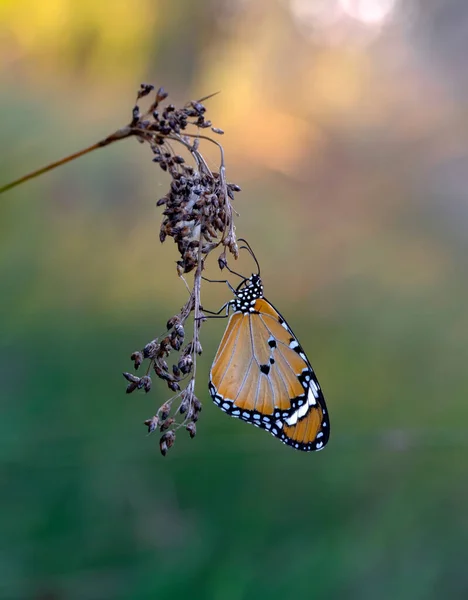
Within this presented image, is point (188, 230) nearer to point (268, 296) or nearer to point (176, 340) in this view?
point (176, 340)

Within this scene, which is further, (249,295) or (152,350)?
(249,295)

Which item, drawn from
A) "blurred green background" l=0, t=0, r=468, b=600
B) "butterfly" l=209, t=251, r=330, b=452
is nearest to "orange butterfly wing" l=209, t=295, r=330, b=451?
"butterfly" l=209, t=251, r=330, b=452

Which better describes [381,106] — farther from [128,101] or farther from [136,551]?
[136,551]

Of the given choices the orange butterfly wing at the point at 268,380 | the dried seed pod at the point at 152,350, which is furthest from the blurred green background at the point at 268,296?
the dried seed pod at the point at 152,350

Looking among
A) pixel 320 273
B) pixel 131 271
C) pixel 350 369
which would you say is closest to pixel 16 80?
pixel 131 271

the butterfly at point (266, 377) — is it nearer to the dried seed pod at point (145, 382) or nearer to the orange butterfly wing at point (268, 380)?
the orange butterfly wing at point (268, 380)

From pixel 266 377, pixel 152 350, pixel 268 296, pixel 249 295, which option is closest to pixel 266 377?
pixel 266 377

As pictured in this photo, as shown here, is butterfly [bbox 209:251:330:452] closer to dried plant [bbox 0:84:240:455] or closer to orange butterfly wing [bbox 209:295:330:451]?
orange butterfly wing [bbox 209:295:330:451]
